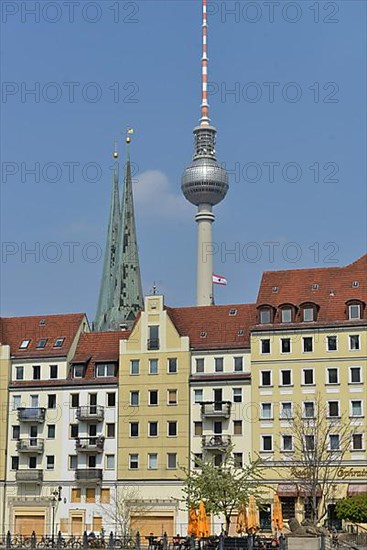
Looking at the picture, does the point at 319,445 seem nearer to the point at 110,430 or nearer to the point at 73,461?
the point at 110,430

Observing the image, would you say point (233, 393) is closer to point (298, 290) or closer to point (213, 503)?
point (298, 290)

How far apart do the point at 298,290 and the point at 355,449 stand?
14696mm

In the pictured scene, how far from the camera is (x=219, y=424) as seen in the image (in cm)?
9262

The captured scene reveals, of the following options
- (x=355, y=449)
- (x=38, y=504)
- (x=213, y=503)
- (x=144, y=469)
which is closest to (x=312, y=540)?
(x=213, y=503)

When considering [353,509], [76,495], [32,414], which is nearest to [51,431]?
[32,414]

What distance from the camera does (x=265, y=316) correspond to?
93.1 metres

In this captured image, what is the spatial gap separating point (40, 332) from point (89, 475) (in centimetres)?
1556

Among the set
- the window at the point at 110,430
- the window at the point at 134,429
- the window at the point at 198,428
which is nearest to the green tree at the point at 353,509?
the window at the point at 198,428

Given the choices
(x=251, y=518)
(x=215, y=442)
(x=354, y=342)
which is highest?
(x=354, y=342)

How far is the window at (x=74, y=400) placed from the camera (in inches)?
3821

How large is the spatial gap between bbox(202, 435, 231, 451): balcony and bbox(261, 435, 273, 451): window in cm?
280

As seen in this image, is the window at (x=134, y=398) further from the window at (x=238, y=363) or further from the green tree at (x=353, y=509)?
the green tree at (x=353, y=509)

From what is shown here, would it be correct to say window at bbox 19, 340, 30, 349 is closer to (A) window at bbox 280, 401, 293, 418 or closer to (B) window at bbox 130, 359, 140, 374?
(B) window at bbox 130, 359, 140, 374

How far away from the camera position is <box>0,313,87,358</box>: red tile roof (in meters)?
100
